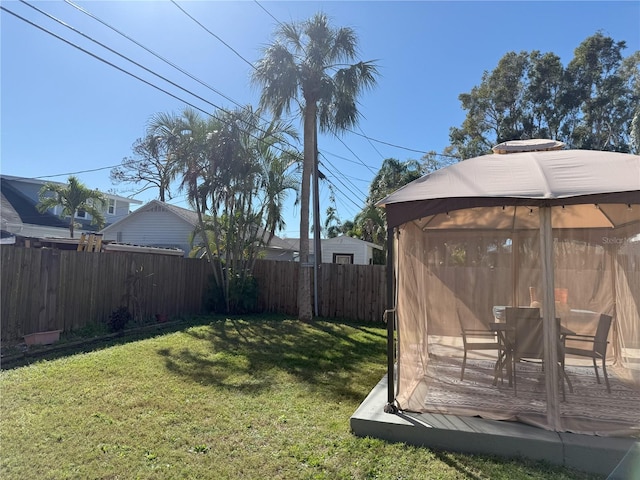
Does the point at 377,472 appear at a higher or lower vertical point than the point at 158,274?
lower

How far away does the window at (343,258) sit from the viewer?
2066 cm

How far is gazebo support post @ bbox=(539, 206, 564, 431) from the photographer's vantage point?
12.7 feet

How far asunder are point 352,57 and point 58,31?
730cm

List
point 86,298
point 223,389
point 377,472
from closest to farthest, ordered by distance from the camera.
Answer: point 377,472
point 223,389
point 86,298

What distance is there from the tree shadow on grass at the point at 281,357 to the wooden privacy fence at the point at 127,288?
175cm

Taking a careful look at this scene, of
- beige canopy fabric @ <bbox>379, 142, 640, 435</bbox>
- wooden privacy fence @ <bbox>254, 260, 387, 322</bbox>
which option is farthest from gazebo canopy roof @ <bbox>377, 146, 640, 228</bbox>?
wooden privacy fence @ <bbox>254, 260, 387, 322</bbox>

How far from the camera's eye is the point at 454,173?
4.58 m

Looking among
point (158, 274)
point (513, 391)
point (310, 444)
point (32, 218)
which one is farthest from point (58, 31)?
point (32, 218)

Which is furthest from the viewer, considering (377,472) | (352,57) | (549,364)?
(352,57)

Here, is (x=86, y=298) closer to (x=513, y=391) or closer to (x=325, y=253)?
(x=513, y=391)

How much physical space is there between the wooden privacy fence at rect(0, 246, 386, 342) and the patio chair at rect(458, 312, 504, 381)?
6915mm

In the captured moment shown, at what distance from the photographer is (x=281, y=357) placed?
7.08 meters

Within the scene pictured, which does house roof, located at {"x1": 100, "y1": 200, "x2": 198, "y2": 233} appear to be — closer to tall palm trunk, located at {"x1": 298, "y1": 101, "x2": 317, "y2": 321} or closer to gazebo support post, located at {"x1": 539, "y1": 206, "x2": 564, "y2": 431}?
tall palm trunk, located at {"x1": 298, "y1": 101, "x2": 317, "y2": 321}

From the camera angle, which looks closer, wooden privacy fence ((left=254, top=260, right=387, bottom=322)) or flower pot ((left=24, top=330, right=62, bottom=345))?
flower pot ((left=24, top=330, right=62, bottom=345))
